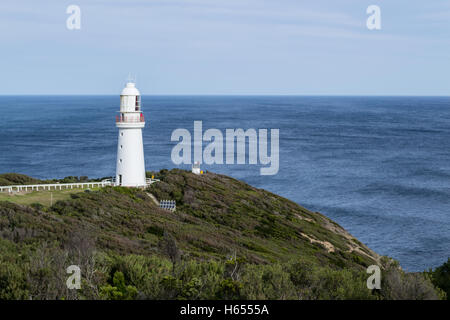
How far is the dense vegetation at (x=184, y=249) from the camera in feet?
→ 41.8

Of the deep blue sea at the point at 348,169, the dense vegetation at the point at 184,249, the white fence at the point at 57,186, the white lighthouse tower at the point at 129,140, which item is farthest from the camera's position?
the deep blue sea at the point at 348,169

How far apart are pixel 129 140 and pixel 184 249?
15.3 m

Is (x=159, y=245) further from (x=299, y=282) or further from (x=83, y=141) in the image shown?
(x=83, y=141)

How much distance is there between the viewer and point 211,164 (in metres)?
77.5

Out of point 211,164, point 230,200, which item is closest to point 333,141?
point 211,164

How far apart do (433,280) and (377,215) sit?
33.0 metres

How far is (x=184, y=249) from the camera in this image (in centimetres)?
2222

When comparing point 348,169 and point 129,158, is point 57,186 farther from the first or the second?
point 348,169
